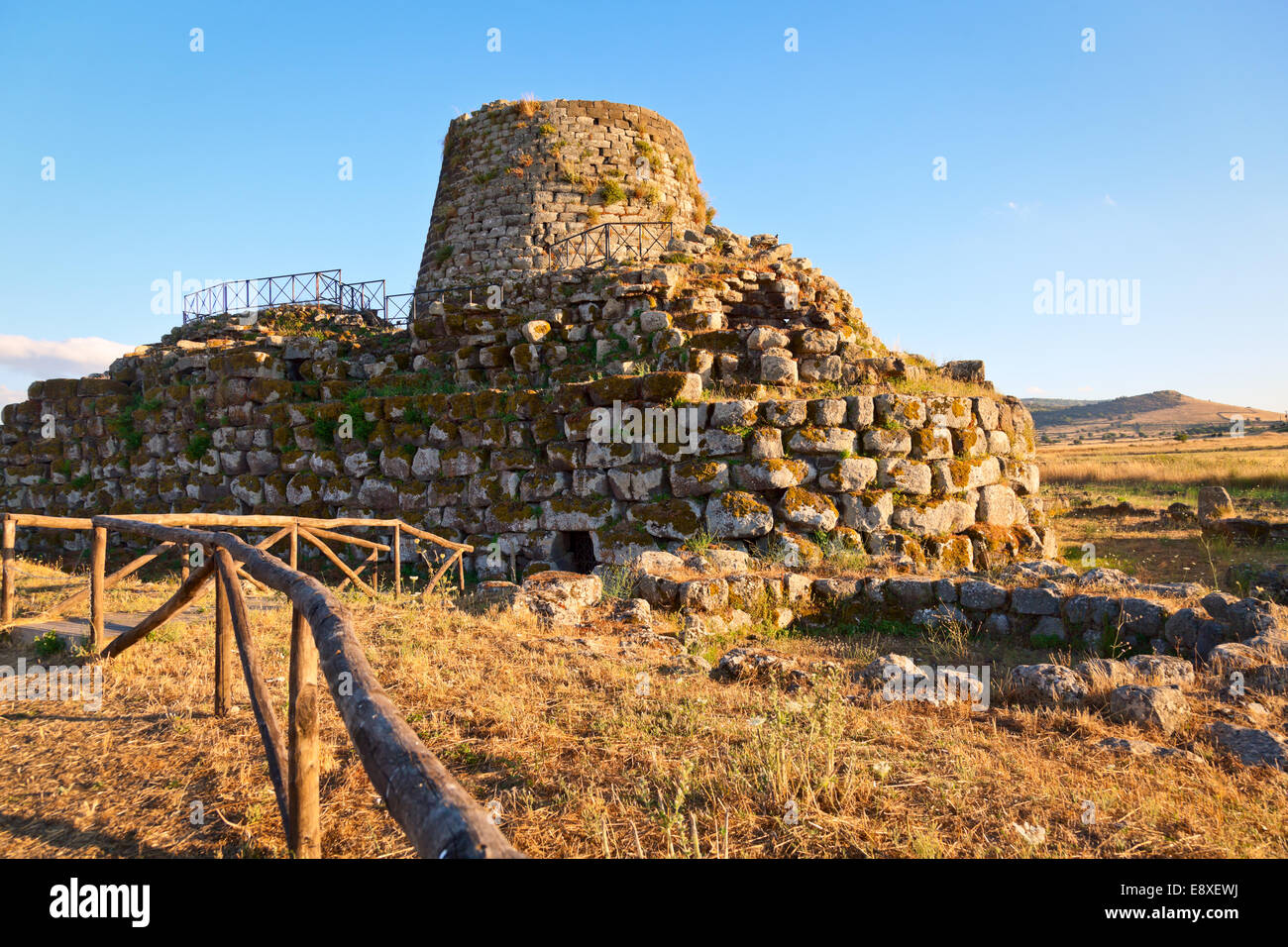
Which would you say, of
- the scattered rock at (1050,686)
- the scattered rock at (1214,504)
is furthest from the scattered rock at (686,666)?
the scattered rock at (1214,504)

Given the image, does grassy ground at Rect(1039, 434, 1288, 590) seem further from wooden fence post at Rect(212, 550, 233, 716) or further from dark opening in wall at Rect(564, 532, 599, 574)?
wooden fence post at Rect(212, 550, 233, 716)

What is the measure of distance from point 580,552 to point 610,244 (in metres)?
7.61

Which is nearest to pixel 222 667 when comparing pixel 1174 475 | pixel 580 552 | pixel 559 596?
pixel 559 596

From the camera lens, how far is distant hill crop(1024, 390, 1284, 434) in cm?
9350

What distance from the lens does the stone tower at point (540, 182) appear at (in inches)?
593

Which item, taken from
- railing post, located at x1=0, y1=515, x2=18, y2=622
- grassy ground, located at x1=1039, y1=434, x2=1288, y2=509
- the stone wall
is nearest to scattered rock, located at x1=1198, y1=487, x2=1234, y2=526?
grassy ground, located at x1=1039, y1=434, x2=1288, y2=509

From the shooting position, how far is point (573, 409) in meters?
9.87

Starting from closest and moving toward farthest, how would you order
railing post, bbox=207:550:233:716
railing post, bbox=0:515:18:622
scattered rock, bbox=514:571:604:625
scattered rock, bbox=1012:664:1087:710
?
railing post, bbox=207:550:233:716, scattered rock, bbox=1012:664:1087:710, railing post, bbox=0:515:18:622, scattered rock, bbox=514:571:604:625

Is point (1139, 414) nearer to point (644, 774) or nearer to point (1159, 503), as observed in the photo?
point (1159, 503)

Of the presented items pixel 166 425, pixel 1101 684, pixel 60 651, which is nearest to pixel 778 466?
pixel 1101 684

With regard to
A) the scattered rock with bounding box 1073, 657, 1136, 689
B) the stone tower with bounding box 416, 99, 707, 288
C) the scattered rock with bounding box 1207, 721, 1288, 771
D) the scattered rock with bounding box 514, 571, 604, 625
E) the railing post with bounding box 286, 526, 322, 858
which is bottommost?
the scattered rock with bounding box 1207, 721, 1288, 771

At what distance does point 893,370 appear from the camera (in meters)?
10.8

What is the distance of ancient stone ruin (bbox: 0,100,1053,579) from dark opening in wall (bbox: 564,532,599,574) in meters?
0.05
